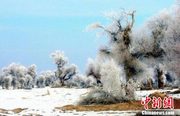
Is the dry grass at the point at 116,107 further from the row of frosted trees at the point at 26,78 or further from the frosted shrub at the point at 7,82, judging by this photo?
the frosted shrub at the point at 7,82

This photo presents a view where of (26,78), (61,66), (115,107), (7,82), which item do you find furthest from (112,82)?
(26,78)

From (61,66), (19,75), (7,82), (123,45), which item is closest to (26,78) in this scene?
(19,75)

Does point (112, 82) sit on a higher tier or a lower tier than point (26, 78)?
lower

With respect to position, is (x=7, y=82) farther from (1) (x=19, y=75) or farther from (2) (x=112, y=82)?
(2) (x=112, y=82)

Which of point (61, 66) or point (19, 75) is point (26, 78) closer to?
point (19, 75)

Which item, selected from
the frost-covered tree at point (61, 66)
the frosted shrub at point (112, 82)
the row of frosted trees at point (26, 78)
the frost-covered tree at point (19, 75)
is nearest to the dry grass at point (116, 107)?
the frosted shrub at point (112, 82)

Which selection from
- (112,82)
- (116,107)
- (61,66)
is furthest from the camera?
(61,66)

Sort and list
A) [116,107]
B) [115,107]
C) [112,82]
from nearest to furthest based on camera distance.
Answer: [116,107] → [115,107] → [112,82]

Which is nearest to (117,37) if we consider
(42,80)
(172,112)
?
(172,112)

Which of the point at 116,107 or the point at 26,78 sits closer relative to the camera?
the point at 116,107

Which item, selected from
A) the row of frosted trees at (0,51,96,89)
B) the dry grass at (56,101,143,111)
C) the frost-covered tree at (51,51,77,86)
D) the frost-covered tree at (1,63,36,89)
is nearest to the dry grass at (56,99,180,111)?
the dry grass at (56,101,143,111)

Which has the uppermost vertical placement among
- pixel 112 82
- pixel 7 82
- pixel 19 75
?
pixel 19 75

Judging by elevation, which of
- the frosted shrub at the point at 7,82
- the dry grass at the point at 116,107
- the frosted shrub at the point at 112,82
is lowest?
the dry grass at the point at 116,107

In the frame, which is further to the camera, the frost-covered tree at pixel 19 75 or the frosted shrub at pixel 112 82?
the frost-covered tree at pixel 19 75
